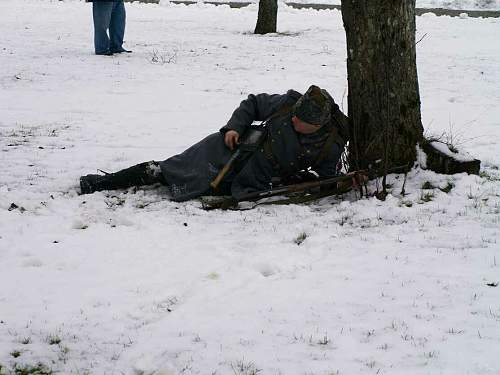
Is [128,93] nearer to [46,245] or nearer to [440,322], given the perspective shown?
[46,245]

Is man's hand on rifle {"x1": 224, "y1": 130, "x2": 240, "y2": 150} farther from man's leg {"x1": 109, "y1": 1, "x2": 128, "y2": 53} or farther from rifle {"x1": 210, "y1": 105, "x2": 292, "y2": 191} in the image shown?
man's leg {"x1": 109, "y1": 1, "x2": 128, "y2": 53}

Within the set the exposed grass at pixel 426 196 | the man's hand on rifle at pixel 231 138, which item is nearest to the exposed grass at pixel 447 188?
the exposed grass at pixel 426 196

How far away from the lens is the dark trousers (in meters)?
10.9

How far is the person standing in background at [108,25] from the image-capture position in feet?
35.8

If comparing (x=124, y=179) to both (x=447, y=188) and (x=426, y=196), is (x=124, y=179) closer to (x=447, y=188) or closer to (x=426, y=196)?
(x=426, y=196)

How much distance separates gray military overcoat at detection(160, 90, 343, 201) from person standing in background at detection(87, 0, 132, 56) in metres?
6.67

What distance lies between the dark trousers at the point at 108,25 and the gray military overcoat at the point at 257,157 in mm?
6668

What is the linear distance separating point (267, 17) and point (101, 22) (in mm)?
4896

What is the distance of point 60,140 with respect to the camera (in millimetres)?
6703

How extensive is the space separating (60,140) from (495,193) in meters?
4.58

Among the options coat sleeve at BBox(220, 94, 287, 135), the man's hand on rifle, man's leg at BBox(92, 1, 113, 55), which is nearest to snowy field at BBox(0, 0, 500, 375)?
the man's hand on rifle

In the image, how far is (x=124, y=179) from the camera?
17.4ft

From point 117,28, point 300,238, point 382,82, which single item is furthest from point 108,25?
point 300,238

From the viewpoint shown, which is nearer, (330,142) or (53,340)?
(53,340)
